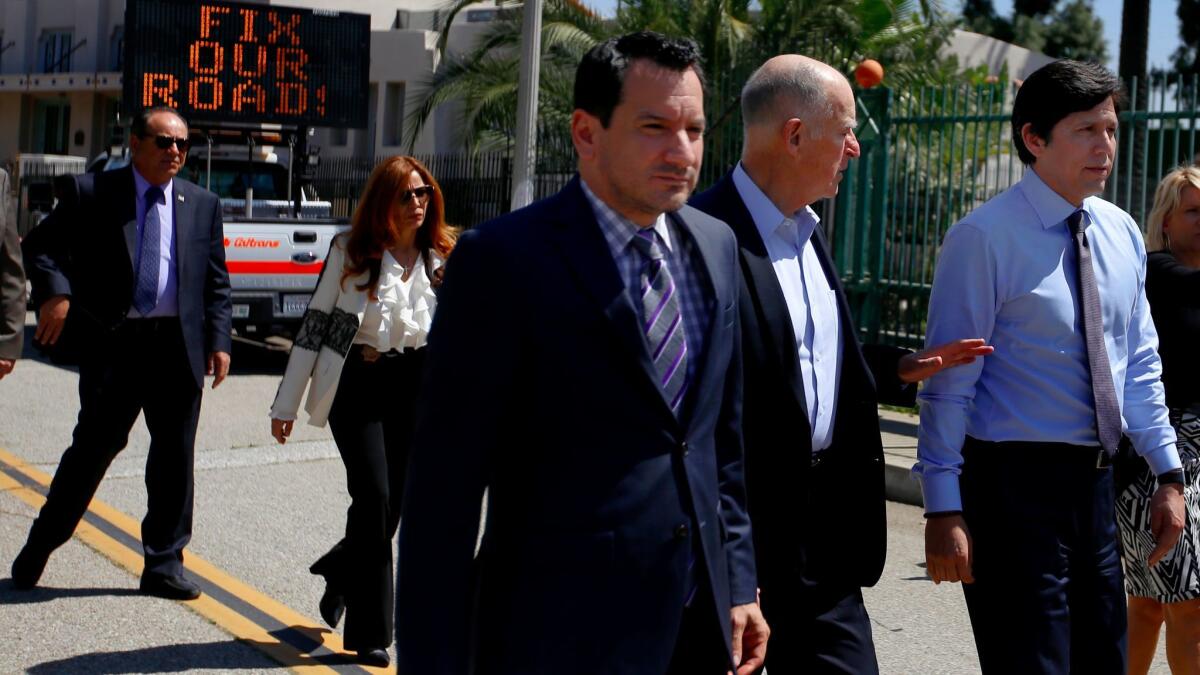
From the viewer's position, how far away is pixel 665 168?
2.60 metres

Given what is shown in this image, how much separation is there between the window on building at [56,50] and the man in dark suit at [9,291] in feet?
118

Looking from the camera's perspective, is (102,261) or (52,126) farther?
(52,126)

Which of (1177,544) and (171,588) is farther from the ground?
(1177,544)

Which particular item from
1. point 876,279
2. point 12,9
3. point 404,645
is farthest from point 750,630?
point 12,9

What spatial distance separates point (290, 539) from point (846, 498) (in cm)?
454

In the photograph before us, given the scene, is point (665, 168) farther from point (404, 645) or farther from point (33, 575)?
point (33, 575)

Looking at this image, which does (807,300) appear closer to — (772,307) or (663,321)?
(772,307)

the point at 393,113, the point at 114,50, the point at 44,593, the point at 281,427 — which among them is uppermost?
the point at 114,50

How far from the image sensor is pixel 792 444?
129 inches

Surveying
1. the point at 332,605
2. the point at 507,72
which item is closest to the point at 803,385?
the point at 332,605

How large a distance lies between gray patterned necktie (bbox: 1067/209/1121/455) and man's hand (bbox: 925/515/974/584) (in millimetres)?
391

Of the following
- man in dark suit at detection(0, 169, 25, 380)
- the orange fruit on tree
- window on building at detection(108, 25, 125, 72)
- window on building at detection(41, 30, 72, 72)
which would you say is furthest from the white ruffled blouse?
window on building at detection(41, 30, 72, 72)

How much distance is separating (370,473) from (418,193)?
40.2 inches

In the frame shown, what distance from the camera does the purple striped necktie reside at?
104 inches
